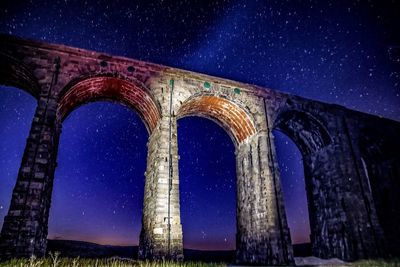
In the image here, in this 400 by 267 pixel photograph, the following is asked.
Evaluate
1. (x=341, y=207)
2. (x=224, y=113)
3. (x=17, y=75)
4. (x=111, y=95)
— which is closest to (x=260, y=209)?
(x=341, y=207)

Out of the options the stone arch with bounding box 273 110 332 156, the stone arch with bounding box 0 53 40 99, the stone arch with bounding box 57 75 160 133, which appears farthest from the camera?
the stone arch with bounding box 273 110 332 156

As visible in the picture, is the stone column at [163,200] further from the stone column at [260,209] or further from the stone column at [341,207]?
the stone column at [341,207]

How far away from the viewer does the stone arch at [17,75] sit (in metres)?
10.5

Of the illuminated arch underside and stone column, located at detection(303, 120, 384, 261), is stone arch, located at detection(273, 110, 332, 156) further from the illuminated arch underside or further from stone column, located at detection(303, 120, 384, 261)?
the illuminated arch underside

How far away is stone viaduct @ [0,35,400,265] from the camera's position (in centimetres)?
969

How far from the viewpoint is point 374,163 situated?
703 inches

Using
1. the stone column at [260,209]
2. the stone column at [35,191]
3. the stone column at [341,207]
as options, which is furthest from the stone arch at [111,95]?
the stone column at [341,207]

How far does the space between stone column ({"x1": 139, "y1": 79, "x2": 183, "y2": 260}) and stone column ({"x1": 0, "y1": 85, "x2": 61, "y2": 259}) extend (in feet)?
11.7

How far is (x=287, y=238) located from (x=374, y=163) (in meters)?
10.1

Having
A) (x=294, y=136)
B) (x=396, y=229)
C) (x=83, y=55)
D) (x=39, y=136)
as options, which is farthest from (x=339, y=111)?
(x=39, y=136)

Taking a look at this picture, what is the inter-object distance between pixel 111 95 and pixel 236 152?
287 inches

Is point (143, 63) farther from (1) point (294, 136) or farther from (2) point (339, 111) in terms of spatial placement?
(2) point (339, 111)

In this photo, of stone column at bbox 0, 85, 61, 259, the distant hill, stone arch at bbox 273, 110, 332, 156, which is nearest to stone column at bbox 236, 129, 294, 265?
stone arch at bbox 273, 110, 332, 156

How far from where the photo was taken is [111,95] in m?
13.2
